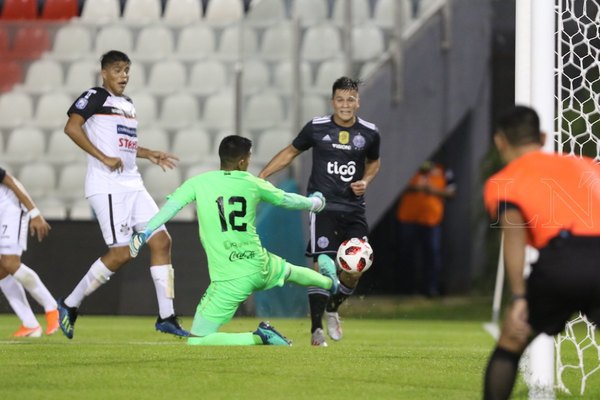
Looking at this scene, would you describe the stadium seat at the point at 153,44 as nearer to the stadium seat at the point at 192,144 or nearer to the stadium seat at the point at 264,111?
the stadium seat at the point at 192,144

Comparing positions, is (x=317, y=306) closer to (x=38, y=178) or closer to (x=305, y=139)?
(x=305, y=139)

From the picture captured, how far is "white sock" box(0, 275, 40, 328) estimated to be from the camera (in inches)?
420

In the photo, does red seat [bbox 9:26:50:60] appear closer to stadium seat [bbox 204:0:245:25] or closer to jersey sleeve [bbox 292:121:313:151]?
stadium seat [bbox 204:0:245:25]

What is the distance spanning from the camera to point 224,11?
17531 millimetres

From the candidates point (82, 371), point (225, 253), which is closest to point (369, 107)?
point (225, 253)

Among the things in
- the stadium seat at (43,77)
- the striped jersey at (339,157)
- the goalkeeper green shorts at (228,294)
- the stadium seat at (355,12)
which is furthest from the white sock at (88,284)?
the stadium seat at (43,77)

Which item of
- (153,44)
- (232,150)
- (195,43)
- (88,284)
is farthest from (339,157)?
(153,44)

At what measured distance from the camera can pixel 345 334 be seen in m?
11.8

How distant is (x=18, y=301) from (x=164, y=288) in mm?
1696

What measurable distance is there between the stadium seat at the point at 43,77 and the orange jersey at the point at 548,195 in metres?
12.3

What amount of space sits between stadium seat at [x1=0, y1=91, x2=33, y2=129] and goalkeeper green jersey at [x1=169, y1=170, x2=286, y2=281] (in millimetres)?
8405

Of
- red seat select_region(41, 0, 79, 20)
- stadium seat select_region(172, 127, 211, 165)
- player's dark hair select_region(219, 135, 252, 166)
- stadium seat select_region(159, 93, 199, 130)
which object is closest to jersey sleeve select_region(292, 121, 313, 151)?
player's dark hair select_region(219, 135, 252, 166)

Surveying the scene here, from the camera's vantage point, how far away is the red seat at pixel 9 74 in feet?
55.0

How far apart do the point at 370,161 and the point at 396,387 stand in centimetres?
362
